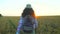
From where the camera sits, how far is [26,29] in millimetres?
8227

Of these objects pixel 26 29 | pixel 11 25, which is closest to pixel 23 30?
pixel 26 29

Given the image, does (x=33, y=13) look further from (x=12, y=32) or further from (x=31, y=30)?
(x=12, y=32)

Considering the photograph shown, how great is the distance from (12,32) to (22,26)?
8.74 m

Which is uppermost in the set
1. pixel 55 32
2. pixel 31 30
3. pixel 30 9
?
pixel 30 9

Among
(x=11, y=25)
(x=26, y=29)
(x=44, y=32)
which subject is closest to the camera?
(x=26, y=29)

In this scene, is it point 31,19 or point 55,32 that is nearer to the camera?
point 31,19

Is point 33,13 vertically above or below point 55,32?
above

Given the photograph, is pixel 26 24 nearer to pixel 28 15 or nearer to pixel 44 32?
pixel 28 15

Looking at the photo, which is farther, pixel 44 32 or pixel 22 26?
pixel 44 32

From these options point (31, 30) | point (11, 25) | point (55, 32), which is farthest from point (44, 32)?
point (31, 30)

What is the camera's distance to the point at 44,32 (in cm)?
1648

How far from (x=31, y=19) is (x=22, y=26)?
0.33m

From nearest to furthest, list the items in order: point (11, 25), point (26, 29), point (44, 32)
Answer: point (26, 29)
point (44, 32)
point (11, 25)

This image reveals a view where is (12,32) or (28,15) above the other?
(28,15)
